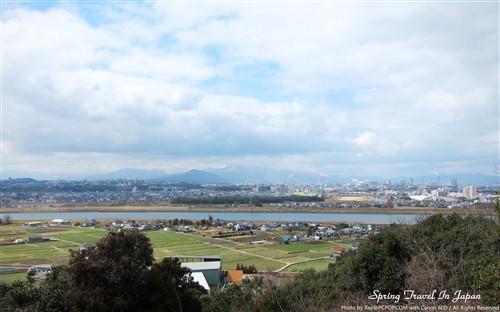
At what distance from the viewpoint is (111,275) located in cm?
700

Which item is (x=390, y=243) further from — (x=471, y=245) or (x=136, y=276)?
(x=136, y=276)

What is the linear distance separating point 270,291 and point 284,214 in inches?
2093

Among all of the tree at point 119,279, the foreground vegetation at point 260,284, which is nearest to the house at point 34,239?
the foreground vegetation at point 260,284

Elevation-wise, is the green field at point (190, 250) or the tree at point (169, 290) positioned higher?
the tree at point (169, 290)

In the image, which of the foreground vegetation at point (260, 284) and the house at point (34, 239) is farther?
the house at point (34, 239)

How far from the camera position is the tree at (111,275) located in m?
6.78

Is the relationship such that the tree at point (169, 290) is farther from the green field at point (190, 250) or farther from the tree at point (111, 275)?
the green field at point (190, 250)

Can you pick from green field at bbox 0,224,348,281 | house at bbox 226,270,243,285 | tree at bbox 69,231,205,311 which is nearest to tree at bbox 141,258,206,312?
tree at bbox 69,231,205,311

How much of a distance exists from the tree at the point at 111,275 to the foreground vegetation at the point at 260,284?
0.05 ft

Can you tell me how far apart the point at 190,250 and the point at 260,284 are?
1627 cm

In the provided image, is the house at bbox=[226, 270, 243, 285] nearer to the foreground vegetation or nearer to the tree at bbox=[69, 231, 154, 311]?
the foreground vegetation

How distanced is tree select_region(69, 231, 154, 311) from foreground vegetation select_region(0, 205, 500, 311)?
2 cm

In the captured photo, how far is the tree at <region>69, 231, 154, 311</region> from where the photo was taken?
6781mm

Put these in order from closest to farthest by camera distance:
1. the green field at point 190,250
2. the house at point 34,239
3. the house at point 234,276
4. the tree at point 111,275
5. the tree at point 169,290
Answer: the tree at point 111,275
the tree at point 169,290
the house at point 234,276
the green field at point 190,250
the house at point 34,239
